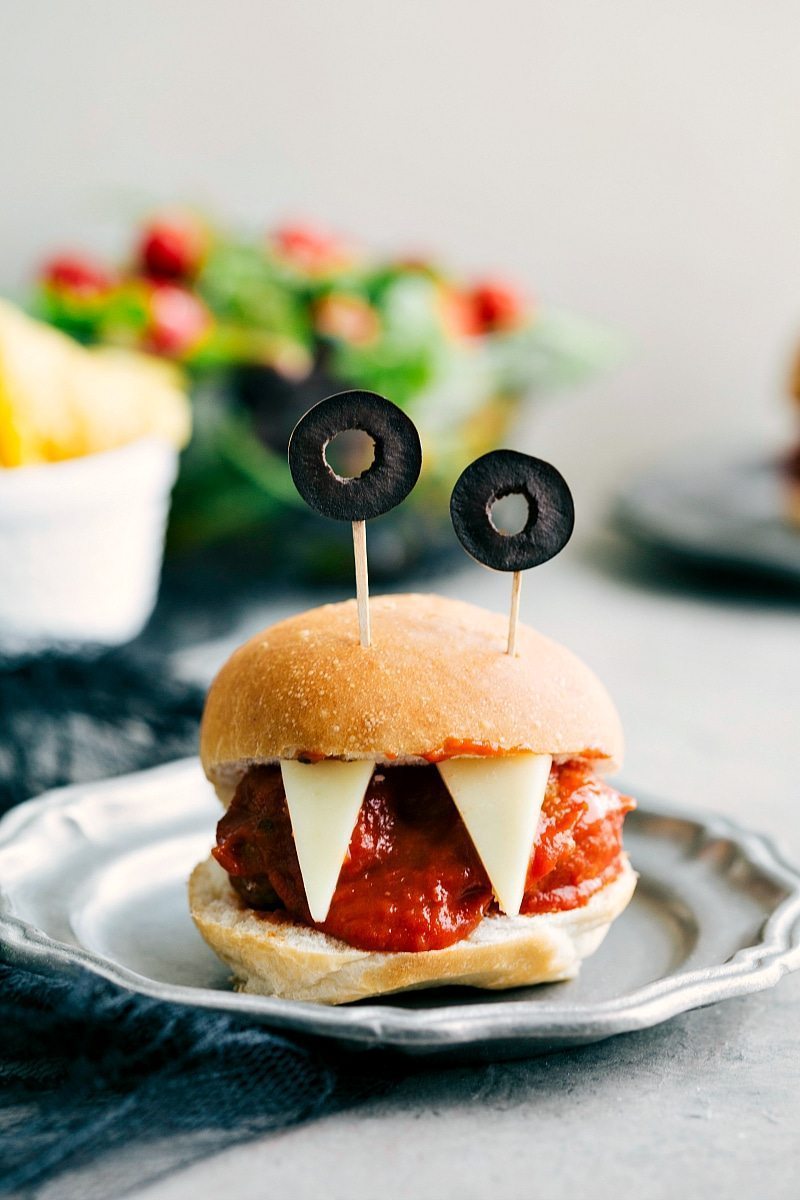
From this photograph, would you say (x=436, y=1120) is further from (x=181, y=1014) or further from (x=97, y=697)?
(x=97, y=697)

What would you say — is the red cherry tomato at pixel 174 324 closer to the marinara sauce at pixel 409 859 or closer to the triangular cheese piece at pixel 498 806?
the marinara sauce at pixel 409 859

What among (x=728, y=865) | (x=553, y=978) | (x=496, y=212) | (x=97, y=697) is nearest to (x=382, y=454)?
(x=553, y=978)

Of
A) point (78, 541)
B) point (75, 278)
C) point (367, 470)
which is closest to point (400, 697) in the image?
point (367, 470)

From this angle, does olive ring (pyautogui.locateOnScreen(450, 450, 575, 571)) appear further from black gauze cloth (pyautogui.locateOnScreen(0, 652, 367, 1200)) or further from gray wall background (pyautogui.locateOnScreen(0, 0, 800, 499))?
gray wall background (pyautogui.locateOnScreen(0, 0, 800, 499))

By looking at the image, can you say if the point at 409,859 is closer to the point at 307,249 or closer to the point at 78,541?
the point at 78,541

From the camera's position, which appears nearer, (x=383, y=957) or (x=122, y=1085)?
(x=122, y=1085)

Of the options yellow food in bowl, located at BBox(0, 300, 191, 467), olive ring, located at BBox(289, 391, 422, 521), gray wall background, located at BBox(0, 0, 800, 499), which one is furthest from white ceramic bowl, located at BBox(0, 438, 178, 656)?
gray wall background, located at BBox(0, 0, 800, 499)

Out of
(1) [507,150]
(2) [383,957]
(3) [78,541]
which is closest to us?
(2) [383,957]

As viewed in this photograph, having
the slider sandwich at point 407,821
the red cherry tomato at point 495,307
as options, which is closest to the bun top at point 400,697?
the slider sandwich at point 407,821
